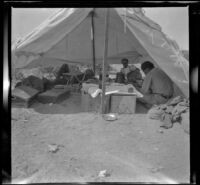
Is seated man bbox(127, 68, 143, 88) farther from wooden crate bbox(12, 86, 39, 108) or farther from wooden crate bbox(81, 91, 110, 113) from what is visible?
wooden crate bbox(12, 86, 39, 108)

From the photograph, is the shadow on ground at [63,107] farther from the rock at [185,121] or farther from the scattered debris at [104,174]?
the scattered debris at [104,174]

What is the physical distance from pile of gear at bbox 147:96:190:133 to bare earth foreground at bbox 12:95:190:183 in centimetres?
10

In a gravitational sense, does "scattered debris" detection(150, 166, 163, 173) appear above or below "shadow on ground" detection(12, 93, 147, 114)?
below

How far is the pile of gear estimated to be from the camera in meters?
4.08

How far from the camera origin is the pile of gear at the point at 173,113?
408cm

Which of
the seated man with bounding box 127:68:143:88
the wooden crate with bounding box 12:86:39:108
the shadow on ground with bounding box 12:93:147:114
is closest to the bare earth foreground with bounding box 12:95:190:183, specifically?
the shadow on ground with bounding box 12:93:147:114

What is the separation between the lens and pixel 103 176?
2.96 metres

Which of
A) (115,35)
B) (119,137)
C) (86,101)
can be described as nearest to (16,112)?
(86,101)

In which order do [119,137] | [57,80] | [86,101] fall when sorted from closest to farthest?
[119,137]
[86,101]
[57,80]

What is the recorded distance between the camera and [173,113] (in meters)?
4.29

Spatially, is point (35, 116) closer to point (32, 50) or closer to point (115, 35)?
point (32, 50)

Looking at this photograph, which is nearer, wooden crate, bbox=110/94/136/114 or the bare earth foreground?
the bare earth foreground

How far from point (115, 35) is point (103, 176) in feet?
17.9

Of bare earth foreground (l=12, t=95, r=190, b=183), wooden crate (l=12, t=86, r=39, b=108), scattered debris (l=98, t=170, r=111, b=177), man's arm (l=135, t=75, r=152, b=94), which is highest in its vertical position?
man's arm (l=135, t=75, r=152, b=94)
